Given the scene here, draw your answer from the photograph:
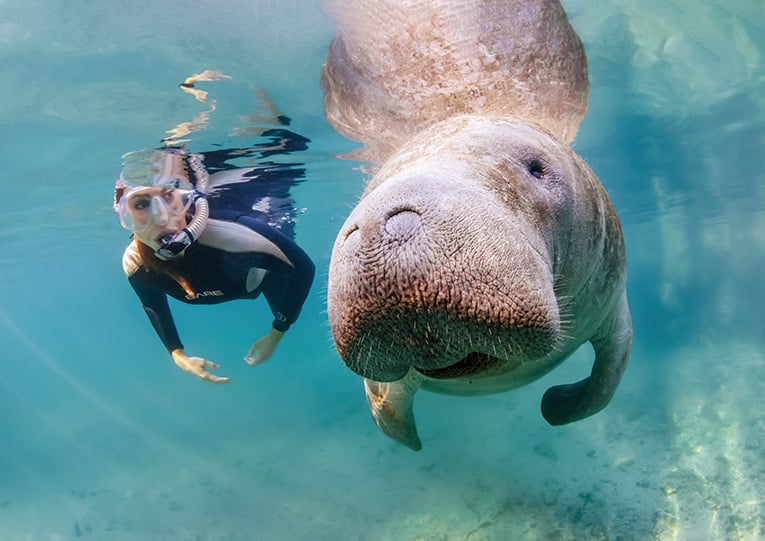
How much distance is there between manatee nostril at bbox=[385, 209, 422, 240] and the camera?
4.94ft

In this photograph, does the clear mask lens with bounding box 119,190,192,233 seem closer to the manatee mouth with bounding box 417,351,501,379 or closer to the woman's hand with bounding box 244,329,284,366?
the woman's hand with bounding box 244,329,284,366

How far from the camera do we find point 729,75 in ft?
34.7

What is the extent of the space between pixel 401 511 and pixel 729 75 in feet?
33.1

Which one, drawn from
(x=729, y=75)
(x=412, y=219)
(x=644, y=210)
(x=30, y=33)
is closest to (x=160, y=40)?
(x=30, y=33)

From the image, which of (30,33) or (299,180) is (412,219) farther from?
(299,180)

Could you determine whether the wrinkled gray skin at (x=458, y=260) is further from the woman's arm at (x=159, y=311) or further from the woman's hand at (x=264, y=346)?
the woman's arm at (x=159, y=311)

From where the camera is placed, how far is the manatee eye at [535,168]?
2322 millimetres

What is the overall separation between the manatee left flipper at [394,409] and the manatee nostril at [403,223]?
272cm

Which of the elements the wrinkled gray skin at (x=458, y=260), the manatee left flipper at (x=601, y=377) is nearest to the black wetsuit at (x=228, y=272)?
the manatee left flipper at (x=601, y=377)

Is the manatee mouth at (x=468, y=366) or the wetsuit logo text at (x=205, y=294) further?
the wetsuit logo text at (x=205, y=294)

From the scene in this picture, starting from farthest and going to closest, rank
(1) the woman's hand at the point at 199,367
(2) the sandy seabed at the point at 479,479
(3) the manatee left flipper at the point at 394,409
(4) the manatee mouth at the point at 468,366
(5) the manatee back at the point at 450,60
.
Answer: (2) the sandy seabed at the point at 479,479, (1) the woman's hand at the point at 199,367, (5) the manatee back at the point at 450,60, (3) the manatee left flipper at the point at 394,409, (4) the manatee mouth at the point at 468,366

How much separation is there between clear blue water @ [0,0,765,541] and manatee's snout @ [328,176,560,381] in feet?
3.33

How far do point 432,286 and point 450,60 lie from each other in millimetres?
4315

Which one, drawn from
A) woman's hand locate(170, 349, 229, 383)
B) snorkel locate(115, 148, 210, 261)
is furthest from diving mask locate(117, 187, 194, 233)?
woman's hand locate(170, 349, 229, 383)
